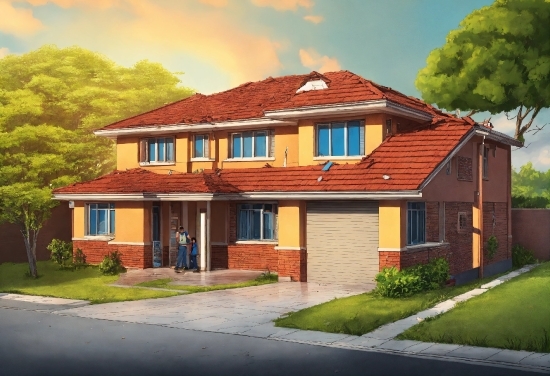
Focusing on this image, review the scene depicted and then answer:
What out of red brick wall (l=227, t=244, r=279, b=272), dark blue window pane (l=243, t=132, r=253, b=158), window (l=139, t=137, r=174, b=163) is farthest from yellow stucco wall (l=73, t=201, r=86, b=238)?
dark blue window pane (l=243, t=132, r=253, b=158)

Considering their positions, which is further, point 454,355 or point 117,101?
point 117,101

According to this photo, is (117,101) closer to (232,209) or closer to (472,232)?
(232,209)

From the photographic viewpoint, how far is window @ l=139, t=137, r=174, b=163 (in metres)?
33.6

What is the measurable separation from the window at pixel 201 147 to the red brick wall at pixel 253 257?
4.71 metres

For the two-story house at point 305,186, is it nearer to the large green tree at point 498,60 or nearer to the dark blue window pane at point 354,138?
the dark blue window pane at point 354,138

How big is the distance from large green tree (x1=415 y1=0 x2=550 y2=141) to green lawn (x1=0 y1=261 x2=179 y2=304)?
26810mm

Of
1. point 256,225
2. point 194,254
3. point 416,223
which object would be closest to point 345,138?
point 416,223

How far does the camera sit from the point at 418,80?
4853 centimetres

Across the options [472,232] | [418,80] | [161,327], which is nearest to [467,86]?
[418,80]

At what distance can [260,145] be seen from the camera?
102 feet

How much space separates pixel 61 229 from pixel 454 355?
2687cm

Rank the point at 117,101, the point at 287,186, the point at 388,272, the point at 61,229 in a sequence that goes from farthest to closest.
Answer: the point at 117,101, the point at 61,229, the point at 287,186, the point at 388,272

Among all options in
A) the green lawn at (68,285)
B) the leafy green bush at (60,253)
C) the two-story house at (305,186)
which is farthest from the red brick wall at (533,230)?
the leafy green bush at (60,253)

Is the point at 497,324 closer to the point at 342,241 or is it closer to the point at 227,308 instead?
the point at 227,308
